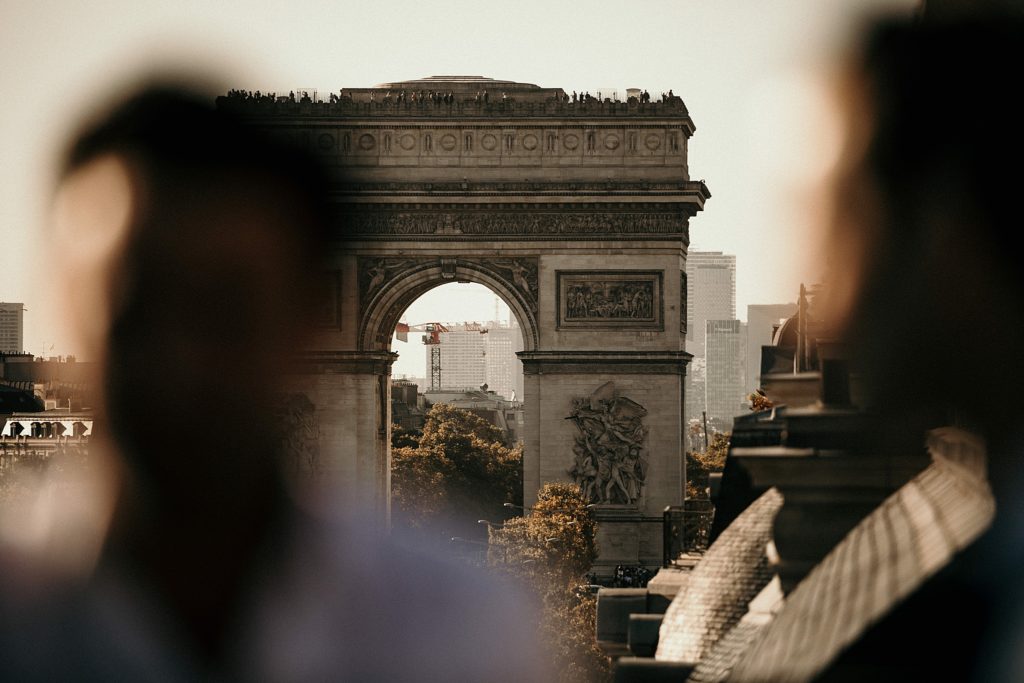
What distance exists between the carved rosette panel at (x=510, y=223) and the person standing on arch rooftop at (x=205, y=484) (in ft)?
4.35

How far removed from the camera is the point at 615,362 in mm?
44312

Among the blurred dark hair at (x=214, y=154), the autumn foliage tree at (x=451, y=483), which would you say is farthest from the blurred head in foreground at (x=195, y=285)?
the autumn foliage tree at (x=451, y=483)

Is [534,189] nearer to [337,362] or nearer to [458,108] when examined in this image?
[458,108]

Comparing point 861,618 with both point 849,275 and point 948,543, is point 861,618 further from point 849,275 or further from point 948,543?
point 849,275

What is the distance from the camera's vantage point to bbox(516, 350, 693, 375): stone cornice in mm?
44188

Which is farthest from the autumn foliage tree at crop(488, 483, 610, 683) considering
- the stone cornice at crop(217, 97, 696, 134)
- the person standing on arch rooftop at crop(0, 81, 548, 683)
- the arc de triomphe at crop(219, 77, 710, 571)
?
the stone cornice at crop(217, 97, 696, 134)

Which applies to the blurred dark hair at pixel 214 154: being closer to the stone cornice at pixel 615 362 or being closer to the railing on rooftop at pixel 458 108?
the railing on rooftop at pixel 458 108

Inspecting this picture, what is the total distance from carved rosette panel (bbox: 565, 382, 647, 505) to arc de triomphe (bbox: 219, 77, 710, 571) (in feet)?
0.11

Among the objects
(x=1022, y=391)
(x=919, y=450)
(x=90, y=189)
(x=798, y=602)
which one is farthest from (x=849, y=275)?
(x=90, y=189)

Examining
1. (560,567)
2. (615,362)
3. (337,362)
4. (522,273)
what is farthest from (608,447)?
(560,567)

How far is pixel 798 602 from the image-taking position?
5.50m

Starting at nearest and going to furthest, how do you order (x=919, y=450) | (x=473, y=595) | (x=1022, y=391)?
1. (x=1022, y=391)
2. (x=919, y=450)
3. (x=473, y=595)

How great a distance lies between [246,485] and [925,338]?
4015 cm

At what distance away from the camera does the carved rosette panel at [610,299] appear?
44625 mm
